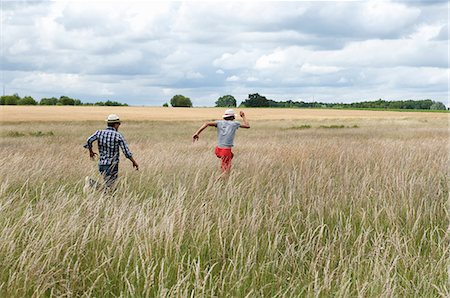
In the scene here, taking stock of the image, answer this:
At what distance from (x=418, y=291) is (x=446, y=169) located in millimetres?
5905

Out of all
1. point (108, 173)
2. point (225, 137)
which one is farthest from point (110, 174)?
point (225, 137)

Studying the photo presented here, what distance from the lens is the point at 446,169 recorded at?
9.52 m

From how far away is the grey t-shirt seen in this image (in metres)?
10.7

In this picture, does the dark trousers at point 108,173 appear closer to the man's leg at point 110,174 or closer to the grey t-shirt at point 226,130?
the man's leg at point 110,174

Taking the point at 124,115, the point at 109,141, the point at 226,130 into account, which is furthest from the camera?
the point at 124,115

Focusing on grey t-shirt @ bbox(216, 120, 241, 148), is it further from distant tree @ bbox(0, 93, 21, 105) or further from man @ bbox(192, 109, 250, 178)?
distant tree @ bbox(0, 93, 21, 105)

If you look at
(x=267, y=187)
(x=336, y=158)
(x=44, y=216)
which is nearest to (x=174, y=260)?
(x=44, y=216)

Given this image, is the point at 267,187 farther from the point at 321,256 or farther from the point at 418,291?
the point at 418,291

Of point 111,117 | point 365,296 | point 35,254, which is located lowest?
point 365,296

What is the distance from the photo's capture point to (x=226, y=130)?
10.7 m

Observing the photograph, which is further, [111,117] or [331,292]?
[111,117]

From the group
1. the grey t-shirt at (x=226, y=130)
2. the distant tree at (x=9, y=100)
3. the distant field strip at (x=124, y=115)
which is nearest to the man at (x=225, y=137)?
the grey t-shirt at (x=226, y=130)

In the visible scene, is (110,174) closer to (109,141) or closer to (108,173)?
(108,173)

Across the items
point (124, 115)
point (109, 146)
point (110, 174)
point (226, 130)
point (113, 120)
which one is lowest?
point (124, 115)
